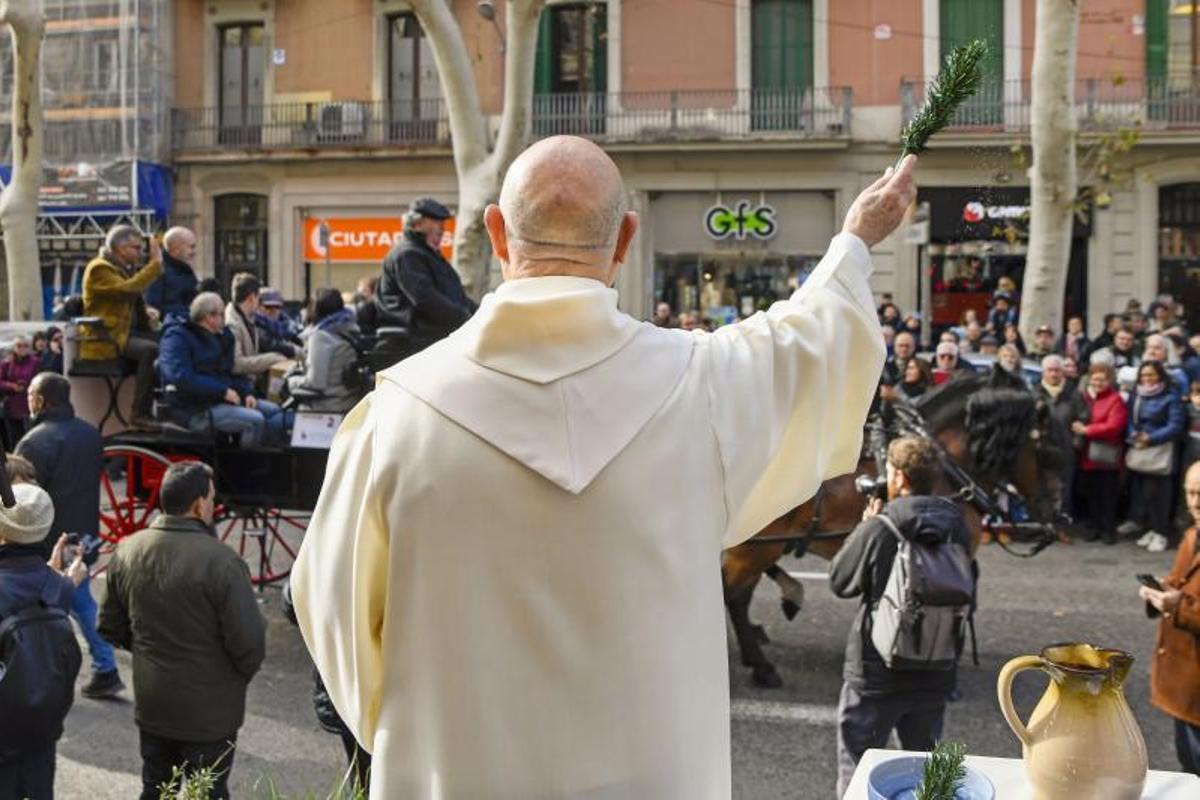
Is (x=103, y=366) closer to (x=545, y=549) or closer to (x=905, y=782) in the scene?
(x=905, y=782)

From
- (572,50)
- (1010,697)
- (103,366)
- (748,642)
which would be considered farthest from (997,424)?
(572,50)

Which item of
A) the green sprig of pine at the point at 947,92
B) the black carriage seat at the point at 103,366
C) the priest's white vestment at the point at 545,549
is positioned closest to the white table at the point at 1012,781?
the priest's white vestment at the point at 545,549

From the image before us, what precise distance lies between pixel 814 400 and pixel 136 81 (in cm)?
2852

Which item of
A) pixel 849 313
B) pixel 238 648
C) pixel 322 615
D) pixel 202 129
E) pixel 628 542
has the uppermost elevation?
pixel 202 129

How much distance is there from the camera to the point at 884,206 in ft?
7.11

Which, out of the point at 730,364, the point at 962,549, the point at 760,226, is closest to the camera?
the point at 730,364

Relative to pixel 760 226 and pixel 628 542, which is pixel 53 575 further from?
pixel 760 226

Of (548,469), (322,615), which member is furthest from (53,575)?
(548,469)

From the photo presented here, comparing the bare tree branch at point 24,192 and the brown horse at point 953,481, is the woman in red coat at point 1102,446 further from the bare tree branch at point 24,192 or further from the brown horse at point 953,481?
the bare tree branch at point 24,192

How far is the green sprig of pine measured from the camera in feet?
7.04

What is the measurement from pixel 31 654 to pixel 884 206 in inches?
134

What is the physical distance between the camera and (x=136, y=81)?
91.7 ft

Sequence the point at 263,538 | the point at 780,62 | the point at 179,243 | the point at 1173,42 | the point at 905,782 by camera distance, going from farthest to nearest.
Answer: the point at 780,62, the point at 1173,42, the point at 179,243, the point at 263,538, the point at 905,782

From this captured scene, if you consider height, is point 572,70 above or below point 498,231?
above
